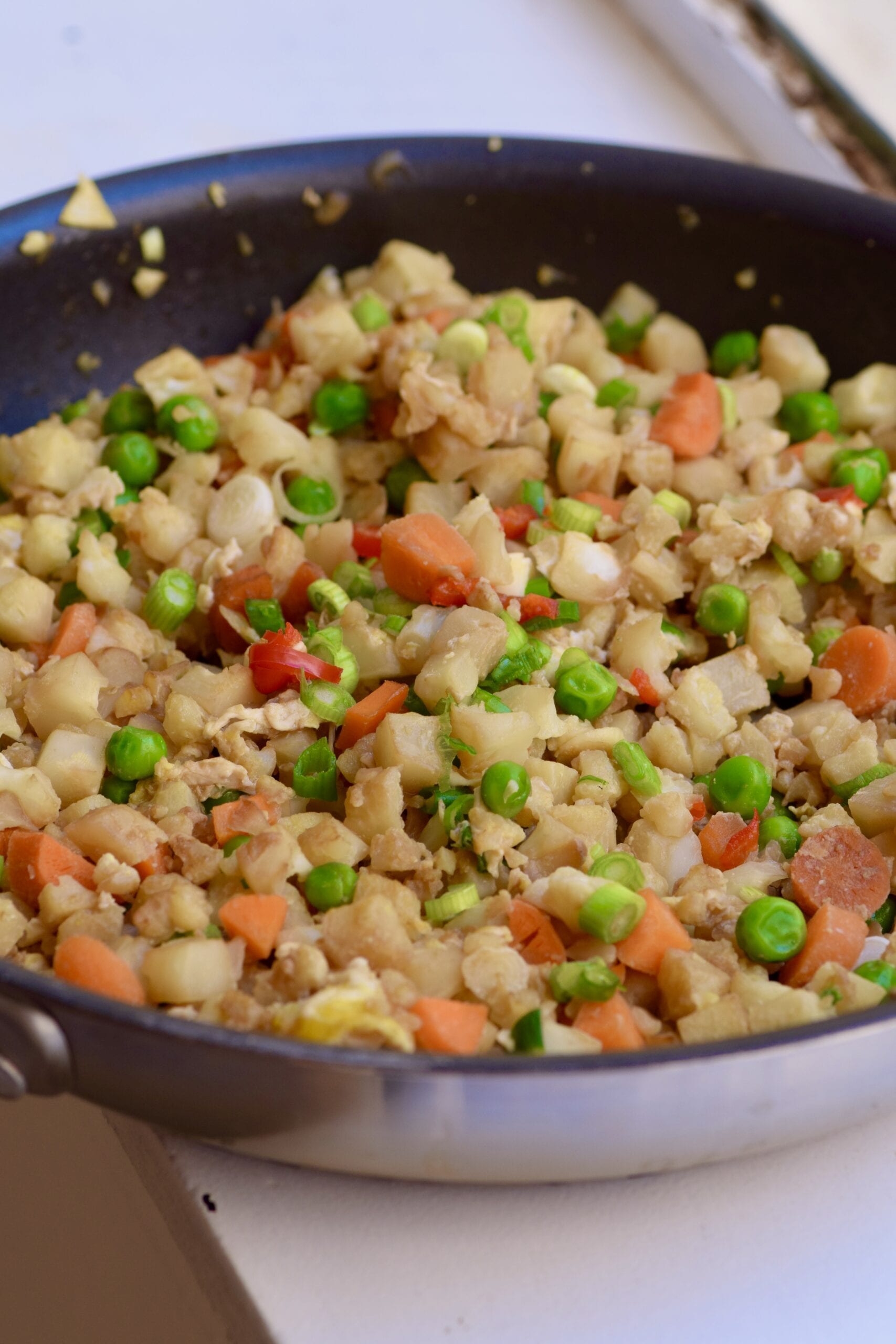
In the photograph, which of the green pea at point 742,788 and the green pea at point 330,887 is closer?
the green pea at point 330,887

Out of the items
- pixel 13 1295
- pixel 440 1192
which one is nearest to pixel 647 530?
pixel 440 1192

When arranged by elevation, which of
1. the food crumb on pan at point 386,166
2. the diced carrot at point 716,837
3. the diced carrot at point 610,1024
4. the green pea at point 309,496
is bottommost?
the diced carrot at point 716,837

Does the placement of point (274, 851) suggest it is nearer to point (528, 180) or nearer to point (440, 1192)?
point (440, 1192)

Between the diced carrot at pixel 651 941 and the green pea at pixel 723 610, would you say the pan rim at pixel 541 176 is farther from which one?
the diced carrot at pixel 651 941

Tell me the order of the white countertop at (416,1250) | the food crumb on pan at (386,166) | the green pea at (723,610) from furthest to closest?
the food crumb on pan at (386,166)
the green pea at (723,610)
the white countertop at (416,1250)

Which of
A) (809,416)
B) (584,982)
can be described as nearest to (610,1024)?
(584,982)

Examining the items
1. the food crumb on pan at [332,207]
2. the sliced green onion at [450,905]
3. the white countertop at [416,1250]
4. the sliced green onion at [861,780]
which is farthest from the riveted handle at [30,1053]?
the food crumb on pan at [332,207]

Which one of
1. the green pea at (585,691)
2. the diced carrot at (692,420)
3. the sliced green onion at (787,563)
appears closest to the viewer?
the green pea at (585,691)
